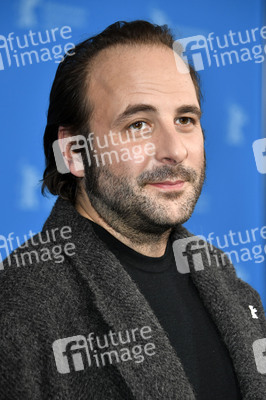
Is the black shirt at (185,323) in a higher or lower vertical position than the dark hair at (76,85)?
lower

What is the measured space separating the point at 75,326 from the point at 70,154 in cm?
48

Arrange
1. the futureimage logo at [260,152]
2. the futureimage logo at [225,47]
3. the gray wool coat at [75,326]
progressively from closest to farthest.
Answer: the gray wool coat at [75,326] < the futureimage logo at [225,47] < the futureimage logo at [260,152]

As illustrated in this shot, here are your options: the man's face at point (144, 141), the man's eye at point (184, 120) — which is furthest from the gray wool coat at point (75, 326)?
the man's eye at point (184, 120)

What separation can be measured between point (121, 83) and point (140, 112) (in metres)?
0.09

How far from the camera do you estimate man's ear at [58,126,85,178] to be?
1.39 m

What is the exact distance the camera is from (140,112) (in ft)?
4.15

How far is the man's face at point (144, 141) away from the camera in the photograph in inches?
49.5

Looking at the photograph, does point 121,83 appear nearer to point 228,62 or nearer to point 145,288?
point 145,288

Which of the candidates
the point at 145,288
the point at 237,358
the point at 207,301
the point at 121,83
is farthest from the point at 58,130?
the point at 237,358

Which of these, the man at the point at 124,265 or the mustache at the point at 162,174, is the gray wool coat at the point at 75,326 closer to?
the man at the point at 124,265

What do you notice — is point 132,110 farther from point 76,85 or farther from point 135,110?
point 76,85

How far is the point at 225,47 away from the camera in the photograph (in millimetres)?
1941

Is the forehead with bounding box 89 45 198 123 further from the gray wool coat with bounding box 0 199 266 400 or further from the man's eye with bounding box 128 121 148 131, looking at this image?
the gray wool coat with bounding box 0 199 266 400

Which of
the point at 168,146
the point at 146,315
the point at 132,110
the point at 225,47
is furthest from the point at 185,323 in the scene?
the point at 225,47
